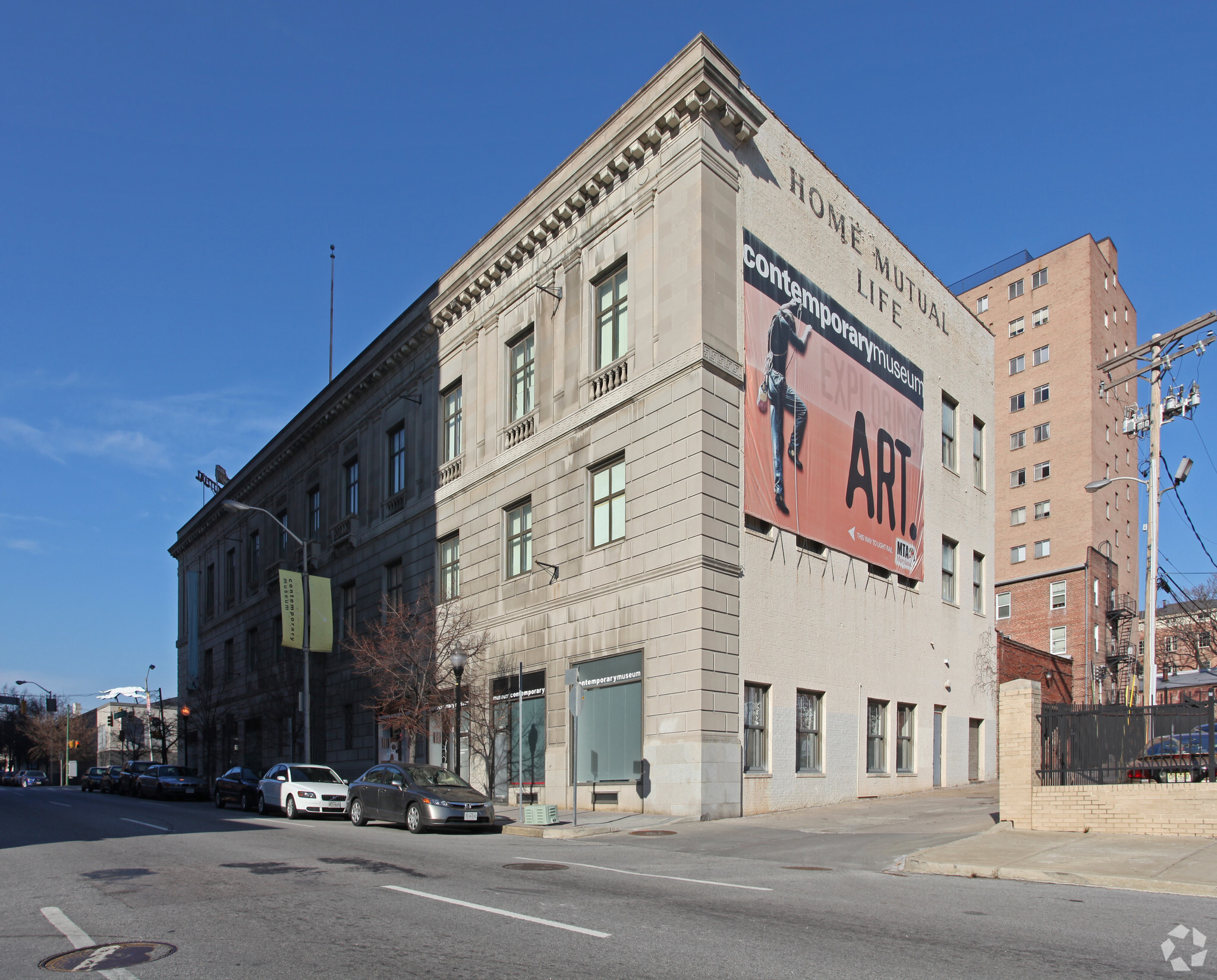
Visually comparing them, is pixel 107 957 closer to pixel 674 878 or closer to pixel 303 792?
pixel 674 878

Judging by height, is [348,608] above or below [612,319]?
below

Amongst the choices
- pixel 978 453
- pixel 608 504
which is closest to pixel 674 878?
pixel 608 504

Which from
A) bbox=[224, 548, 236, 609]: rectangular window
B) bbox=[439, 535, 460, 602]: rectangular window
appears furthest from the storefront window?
bbox=[224, 548, 236, 609]: rectangular window

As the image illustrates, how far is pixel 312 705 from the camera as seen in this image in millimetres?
43844

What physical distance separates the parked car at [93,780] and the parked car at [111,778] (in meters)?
0.29

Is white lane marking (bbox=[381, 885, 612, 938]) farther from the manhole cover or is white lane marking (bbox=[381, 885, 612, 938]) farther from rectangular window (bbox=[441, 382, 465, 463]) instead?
rectangular window (bbox=[441, 382, 465, 463])

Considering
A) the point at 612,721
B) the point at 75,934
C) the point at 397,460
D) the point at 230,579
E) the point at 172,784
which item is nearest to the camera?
the point at 75,934

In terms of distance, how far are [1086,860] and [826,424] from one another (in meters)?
16.2

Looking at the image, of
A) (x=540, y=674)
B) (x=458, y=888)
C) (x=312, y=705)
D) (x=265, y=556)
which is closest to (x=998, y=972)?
(x=458, y=888)

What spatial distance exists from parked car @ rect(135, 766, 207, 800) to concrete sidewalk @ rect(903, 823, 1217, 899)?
112ft

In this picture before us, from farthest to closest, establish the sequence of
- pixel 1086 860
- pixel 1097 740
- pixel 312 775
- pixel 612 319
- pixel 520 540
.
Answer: pixel 520 540 < pixel 312 775 < pixel 612 319 < pixel 1097 740 < pixel 1086 860

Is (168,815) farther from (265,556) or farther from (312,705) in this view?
(265,556)

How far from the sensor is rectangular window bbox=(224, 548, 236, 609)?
192 ft

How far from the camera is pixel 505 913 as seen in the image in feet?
30.7
